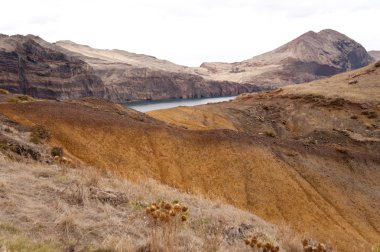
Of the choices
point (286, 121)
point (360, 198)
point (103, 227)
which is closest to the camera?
point (103, 227)

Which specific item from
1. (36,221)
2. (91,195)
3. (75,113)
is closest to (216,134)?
(75,113)

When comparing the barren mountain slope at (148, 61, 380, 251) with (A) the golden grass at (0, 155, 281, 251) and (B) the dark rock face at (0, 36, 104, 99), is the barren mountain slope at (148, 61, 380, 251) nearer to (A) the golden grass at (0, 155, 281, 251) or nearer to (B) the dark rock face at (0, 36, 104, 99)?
(A) the golden grass at (0, 155, 281, 251)

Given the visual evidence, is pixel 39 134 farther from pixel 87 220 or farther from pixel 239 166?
pixel 87 220

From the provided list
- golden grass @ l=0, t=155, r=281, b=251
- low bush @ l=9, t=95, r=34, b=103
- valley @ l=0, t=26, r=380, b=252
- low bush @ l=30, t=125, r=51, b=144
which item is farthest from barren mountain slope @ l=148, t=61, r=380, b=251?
golden grass @ l=0, t=155, r=281, b=251

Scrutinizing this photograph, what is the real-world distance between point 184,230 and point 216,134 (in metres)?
27.1

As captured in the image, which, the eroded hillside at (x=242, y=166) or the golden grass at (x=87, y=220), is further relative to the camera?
the eroded hillside at (x=242, y=166)

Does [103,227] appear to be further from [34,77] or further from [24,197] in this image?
[34,77]

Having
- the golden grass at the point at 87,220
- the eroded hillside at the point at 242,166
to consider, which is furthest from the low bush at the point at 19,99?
the golden grass at the point at 87,220

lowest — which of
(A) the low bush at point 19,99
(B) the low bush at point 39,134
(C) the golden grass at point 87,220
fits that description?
(B) the low bush at point 39,134

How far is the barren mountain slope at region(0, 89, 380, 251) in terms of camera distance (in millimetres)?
Result: 27391

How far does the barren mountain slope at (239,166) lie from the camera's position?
89.9ft

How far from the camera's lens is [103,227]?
789 centimetres

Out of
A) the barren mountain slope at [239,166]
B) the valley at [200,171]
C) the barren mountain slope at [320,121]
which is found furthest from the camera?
the barren mountain slope at [320,121]

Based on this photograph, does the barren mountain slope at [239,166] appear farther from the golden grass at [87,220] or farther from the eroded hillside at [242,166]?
the golden grass at [87,220]
